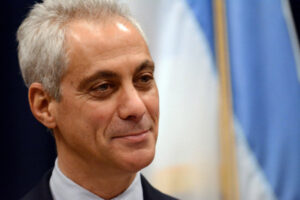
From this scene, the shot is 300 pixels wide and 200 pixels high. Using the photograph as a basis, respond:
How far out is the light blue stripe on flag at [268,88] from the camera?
2.18 m

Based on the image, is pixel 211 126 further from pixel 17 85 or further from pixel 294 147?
pixel 17 85

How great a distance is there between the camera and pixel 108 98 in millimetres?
1301

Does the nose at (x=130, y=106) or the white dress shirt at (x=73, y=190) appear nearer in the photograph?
the nose at (x=130, y=106)

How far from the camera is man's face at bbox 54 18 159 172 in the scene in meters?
1.29

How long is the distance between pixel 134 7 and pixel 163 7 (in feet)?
0.50

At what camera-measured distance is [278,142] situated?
7.15ft

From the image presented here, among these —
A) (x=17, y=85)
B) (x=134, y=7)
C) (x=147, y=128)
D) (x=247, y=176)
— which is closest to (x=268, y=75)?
(x=247, y=176)

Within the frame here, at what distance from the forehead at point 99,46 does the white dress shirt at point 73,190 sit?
13.6 inches

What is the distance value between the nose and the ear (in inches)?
9.6

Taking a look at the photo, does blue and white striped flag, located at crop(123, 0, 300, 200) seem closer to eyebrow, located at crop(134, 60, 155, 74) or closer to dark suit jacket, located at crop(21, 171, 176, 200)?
dark suit jacket, located at crop(21, 171, 176, 200)

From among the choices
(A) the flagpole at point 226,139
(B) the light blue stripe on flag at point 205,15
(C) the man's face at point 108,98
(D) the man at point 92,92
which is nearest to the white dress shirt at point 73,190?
(D) the man at point 92,92

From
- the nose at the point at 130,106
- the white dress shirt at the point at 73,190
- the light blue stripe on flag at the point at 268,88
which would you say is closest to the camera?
the nose at the point at 130,106

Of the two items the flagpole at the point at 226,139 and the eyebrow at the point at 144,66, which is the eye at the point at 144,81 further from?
the flagpole at the point at 226,139

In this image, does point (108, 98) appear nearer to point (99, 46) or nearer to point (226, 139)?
point (99, 46)
